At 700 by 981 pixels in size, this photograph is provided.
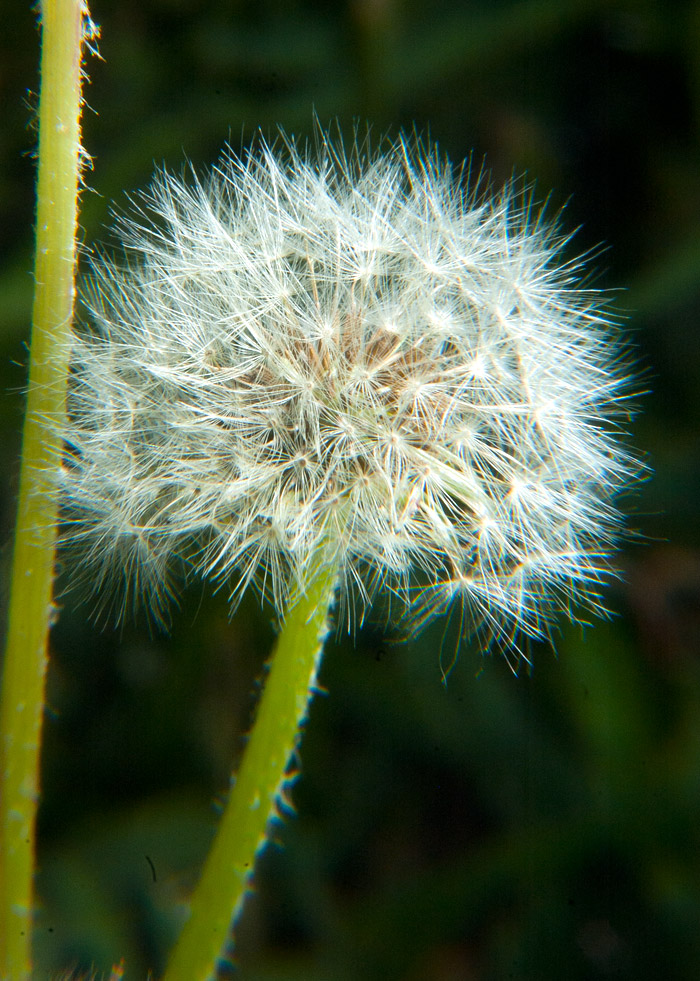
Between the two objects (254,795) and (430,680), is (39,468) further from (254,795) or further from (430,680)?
(430,680)

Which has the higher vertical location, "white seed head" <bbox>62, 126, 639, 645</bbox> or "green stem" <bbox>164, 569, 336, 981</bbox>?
"white seed head" <bbox>62, 126, 639, 645</bbox>

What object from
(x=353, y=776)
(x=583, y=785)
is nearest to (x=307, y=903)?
(x=353, y=776)

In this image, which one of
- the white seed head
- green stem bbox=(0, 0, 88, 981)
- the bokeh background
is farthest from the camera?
the bokeh background

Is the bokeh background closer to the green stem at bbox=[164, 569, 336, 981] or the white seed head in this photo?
the white seed head

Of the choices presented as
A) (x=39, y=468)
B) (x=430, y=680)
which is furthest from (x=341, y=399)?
(x=430, y=680)

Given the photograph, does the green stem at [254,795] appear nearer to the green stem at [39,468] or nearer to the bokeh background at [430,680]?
the green stem at [39,468]

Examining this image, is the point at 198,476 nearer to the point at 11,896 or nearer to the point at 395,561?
the point at 395,561

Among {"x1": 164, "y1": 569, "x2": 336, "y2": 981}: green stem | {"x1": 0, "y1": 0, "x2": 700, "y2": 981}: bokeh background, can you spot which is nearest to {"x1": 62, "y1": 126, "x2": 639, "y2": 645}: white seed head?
{"x1": 164, "y1": 569, "x2": 336, "y2": 981}: green stem
